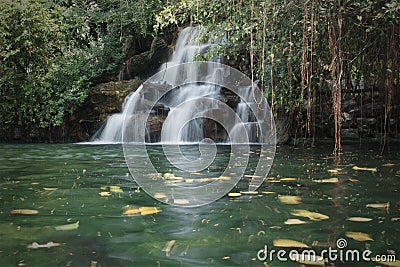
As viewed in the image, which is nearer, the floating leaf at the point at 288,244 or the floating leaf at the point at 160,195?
the floating leaf at the point at 288,244

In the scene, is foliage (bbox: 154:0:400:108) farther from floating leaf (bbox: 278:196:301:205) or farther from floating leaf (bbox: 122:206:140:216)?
floating leaf (bbox: 122:206:140:216)

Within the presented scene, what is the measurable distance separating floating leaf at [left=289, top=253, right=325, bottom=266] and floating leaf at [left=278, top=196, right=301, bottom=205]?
1.05 m

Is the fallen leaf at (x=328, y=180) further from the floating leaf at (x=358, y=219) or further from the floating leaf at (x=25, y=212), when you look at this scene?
the floating leaf at (x=25, y=212)

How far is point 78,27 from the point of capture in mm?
13297

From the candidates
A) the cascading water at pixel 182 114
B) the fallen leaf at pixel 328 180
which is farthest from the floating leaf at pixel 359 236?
the cascading water at pixel 182 114

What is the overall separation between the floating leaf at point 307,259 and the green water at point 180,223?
59 millimetres

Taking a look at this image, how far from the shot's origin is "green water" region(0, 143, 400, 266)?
6.34 ft

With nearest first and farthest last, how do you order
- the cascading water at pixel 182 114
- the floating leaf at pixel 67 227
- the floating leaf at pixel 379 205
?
the floating leaf at pixel 67 227, the floating leaf at pixel 379 205, the cascading water at pixel 182 114

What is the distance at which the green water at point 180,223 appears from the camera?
1.93 metres

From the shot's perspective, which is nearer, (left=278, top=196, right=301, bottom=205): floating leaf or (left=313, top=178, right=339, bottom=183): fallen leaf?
(left=278, top=196, right=301, bottom=205): floating leaf

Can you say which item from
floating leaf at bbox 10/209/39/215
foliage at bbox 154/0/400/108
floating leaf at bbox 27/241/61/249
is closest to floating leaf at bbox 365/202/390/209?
foliage at bbox 154/0/400/108

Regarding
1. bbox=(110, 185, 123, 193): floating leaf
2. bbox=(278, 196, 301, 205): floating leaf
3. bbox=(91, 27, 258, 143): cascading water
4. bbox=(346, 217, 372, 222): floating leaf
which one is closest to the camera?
bbox=(346, 217, 372, 222): floating leaf

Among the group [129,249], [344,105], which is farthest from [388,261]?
[344,105]

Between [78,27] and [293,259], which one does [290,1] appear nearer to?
[293,259]
